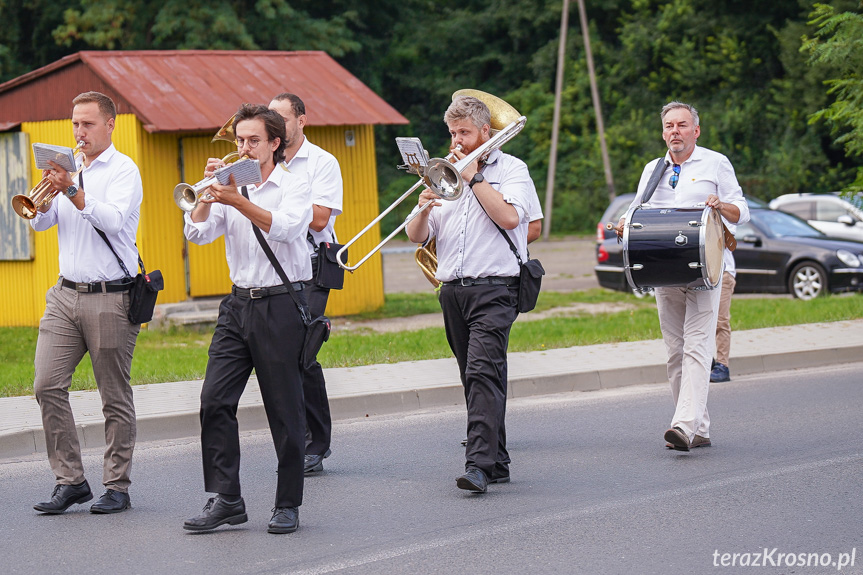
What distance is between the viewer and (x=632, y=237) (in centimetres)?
744

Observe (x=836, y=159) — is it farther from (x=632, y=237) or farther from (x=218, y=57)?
(x=632, y=237)

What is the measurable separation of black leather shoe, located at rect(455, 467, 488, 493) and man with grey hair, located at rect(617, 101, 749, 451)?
1507 mm

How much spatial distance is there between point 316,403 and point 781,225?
12.7m

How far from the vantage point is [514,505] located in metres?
6.27

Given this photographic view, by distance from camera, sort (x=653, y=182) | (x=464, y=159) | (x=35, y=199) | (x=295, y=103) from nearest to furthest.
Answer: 1. (x=35, y=199)
2. (x=464, y=159)
3. (x=295, y=103)
4. (x=653, y=182)

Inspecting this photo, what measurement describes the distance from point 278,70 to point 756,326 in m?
7.46

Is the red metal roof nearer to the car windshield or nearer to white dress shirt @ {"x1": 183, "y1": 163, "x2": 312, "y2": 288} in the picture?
the car windshield

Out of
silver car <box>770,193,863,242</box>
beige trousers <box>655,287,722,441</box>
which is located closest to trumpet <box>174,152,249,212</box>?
beige trousers <box>655,287,722,441</box>

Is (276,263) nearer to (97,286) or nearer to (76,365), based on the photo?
(97,286)

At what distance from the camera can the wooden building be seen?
15.0 meters

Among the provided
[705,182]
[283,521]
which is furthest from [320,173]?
[705,182]

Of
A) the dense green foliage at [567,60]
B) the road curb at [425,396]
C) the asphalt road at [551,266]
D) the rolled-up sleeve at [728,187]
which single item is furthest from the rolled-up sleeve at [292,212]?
the dense green foliage at [567,60]

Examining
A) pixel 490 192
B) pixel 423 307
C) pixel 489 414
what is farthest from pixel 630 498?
pixel 423 307

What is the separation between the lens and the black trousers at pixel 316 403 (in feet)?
23.1
